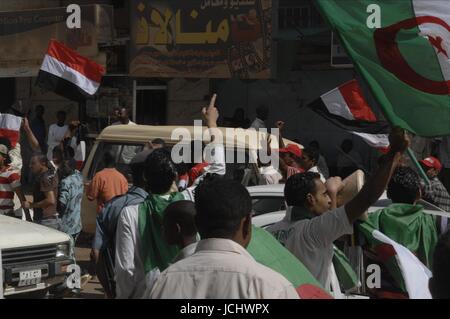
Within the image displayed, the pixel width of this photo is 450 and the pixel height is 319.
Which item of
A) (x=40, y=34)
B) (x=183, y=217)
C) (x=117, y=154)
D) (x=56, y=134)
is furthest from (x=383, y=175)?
(x=40, y=34)

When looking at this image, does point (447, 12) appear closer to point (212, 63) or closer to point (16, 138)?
point (16, 138)

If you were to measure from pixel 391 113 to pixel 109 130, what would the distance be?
6286 millimetres

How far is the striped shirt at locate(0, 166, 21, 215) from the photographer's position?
8117 millimetres

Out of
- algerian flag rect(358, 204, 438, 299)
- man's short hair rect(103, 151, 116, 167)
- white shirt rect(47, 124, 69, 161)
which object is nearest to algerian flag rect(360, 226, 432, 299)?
algerian flag rect(358, 204, 438, 299)

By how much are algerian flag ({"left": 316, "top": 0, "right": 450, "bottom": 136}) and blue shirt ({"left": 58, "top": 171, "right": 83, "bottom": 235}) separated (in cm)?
456

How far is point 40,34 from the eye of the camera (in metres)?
15.9

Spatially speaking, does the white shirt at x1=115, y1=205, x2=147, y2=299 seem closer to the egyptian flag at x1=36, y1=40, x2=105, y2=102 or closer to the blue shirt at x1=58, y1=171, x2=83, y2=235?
the blue shirt at x1=58, y1=171, x2=83, y2=235

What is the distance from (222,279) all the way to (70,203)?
19.8 ft

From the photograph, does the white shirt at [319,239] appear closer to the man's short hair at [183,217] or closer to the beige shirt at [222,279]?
the man's short hair at [183,217]

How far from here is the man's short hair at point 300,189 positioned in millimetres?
3691

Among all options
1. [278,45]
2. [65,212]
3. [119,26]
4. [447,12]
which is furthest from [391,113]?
[119,26]

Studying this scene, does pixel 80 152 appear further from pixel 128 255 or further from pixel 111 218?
pixel 128 255

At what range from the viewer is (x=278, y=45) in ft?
45.0

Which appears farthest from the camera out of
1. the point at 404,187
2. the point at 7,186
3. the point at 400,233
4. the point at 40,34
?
the point at 40,34
